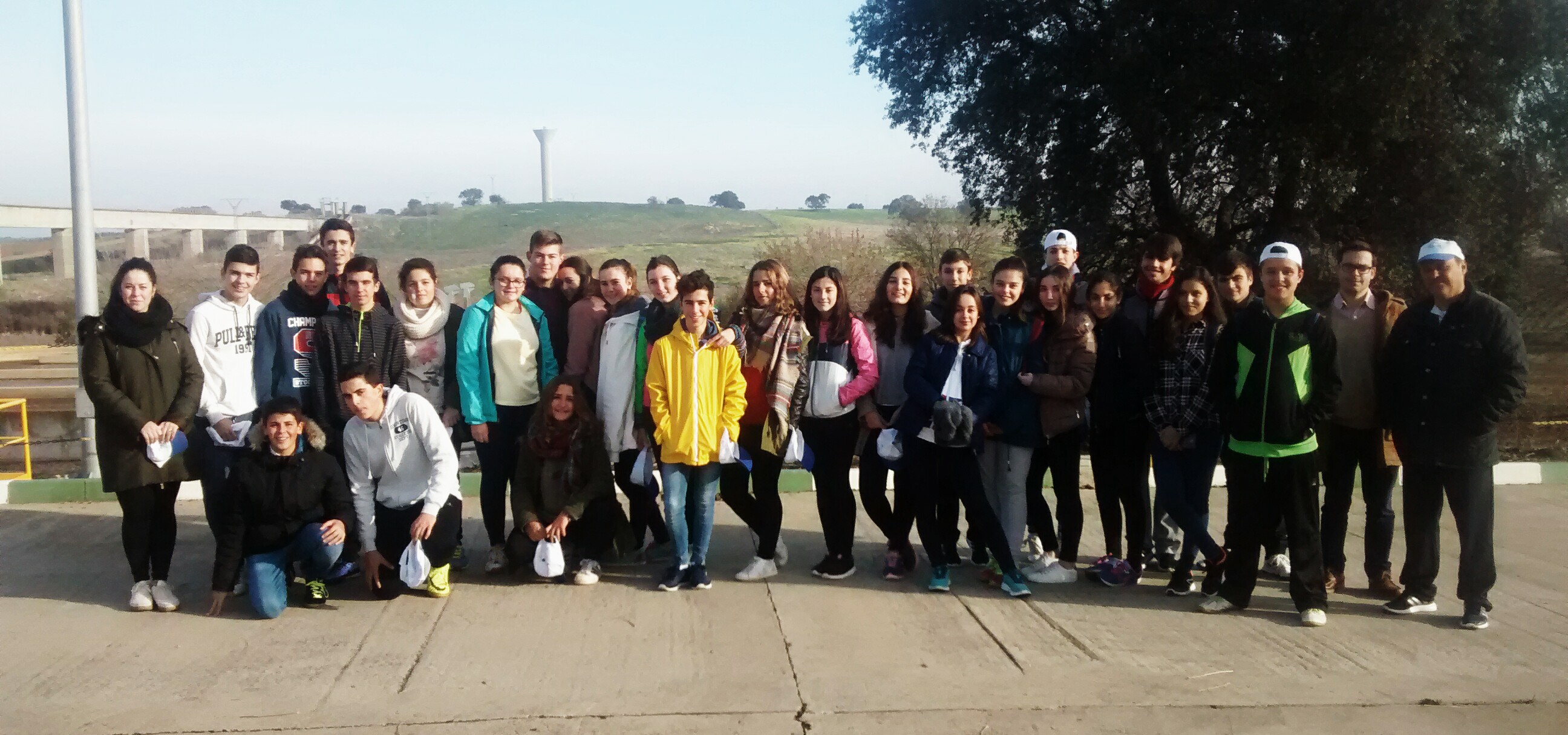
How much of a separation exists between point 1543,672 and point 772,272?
3.75m

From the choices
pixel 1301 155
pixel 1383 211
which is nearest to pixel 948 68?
pixel 1301 155

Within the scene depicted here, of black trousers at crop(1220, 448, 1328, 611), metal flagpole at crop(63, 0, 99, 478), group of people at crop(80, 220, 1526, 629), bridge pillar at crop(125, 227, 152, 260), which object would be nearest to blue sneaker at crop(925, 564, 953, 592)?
group of people at crop(80, 220, 1526, 629)

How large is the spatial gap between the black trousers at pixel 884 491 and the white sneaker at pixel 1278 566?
1.93 meters

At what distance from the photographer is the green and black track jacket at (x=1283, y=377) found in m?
5.00

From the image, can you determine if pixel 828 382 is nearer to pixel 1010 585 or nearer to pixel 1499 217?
pixel 1010 585

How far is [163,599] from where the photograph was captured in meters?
5.30

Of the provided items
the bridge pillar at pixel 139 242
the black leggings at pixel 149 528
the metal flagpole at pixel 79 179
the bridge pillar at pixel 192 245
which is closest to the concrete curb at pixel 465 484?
the metal flagpole at pixel 79 179

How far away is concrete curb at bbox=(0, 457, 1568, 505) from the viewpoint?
781cm

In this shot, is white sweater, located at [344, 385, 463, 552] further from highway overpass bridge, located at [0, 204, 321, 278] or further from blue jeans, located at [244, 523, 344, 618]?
highway overpass bridge, located at [0, 204, 321, 278]

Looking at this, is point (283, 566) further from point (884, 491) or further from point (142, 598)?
point (884, 491)

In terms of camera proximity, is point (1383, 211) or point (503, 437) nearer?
point (503, 437)

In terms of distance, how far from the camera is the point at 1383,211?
14.1 m

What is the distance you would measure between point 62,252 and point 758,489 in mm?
32941

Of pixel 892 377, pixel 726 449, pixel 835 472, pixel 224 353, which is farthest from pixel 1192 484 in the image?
pixel 224 353
